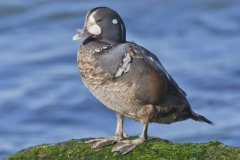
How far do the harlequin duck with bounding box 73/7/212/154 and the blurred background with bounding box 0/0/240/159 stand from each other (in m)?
5.36

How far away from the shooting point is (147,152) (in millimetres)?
8133

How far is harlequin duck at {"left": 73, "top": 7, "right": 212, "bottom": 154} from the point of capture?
8281mm

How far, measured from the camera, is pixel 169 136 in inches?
558

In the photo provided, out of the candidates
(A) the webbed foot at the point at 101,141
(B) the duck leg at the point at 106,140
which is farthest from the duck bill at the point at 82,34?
(A) the webbed foot at the point at 101,141

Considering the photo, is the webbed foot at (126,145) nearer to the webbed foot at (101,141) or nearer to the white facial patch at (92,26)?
the webbed foot at (101,141)

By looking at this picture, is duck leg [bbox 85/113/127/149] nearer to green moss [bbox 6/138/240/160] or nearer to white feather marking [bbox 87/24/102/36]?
green moss [bbox 6/138/240/160]

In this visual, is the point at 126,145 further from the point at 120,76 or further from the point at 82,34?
the point at 82,34

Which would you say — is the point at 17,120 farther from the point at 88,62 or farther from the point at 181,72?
the point at 88,62

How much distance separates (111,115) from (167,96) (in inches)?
256

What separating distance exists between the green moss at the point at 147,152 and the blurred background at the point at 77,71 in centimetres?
561

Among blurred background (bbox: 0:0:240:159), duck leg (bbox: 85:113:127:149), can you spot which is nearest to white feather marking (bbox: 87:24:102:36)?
duck leg (bbox: 85:113:127:149)

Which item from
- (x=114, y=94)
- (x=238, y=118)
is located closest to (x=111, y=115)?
(x=238, y=118)

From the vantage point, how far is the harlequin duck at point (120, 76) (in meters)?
8.28

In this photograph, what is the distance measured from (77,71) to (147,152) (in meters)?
8.82
